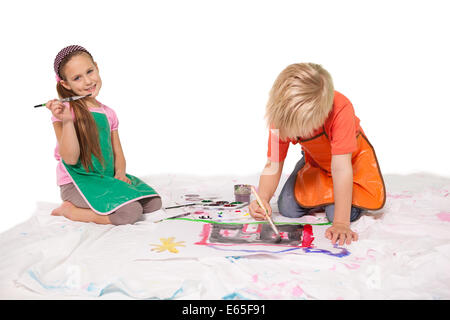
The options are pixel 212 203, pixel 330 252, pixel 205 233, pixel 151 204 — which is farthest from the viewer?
pixel 212 203

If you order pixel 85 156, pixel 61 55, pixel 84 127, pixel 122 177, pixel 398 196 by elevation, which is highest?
pixel 61 55

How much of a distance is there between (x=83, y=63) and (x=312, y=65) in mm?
1051

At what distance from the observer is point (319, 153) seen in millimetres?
2045

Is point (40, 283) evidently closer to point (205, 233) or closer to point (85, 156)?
point (205, 233)

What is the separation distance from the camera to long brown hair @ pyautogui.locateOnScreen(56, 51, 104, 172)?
2104 millimetres

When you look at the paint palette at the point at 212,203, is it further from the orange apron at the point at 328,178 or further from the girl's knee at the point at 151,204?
the orange apron at the point at 328,178

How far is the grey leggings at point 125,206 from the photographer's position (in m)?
2.04

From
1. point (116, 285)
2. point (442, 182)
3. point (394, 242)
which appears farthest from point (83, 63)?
point (442, 182)

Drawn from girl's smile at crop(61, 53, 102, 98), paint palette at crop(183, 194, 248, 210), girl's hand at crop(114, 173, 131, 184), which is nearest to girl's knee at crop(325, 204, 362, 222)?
paint palette at crop(183, 194, 248, 210)

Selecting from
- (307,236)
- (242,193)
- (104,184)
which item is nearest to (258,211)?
(307,236)

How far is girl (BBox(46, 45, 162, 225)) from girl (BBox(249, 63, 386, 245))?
599 mm

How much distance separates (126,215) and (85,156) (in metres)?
0.35

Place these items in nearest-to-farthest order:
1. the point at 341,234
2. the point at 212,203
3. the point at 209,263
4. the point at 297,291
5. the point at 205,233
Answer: the point at 297,291
the point at 209,263
the point at 341,234
the point at 205,233
the point at 212,203

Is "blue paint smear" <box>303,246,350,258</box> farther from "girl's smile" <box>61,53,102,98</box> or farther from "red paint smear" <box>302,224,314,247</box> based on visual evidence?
"girl's smile" <box>61,53,102,98</box>
